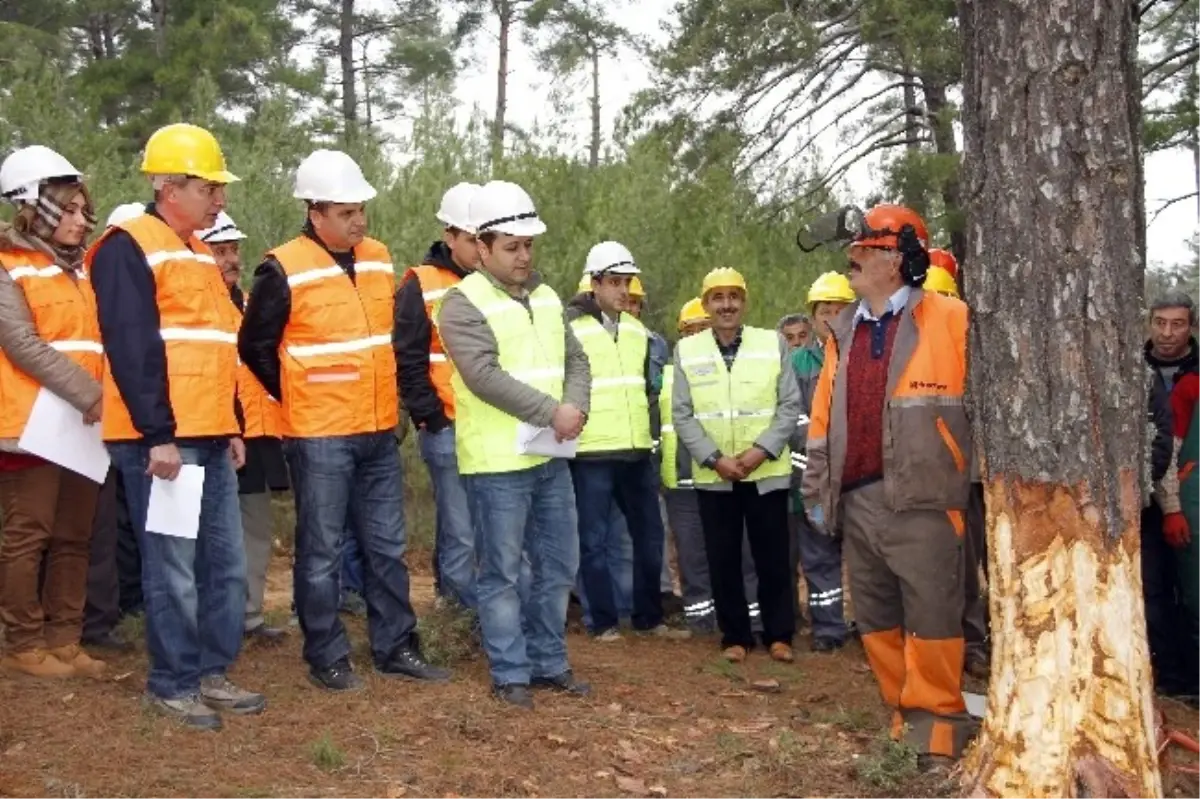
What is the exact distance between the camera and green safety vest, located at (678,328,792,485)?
7.03 m

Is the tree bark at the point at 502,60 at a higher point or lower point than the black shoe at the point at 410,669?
higher

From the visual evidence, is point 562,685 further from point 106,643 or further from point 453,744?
point 106,643

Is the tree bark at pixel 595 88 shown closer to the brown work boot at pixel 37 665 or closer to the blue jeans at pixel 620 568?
the blue jeans at pixel 620 568

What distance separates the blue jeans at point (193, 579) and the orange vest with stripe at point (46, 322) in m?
0.70

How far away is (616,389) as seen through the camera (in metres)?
7.46

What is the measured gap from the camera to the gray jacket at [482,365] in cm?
546

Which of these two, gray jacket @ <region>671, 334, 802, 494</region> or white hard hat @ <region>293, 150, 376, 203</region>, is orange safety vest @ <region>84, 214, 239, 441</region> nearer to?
white hard hat @ <region>293, 150, 376, 203</region>

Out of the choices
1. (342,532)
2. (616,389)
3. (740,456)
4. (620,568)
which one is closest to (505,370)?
(342,532)

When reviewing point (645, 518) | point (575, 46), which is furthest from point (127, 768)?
point (575, 46)

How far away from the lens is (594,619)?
763cm

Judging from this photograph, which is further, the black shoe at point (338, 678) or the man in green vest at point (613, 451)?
the man in green vest at point (613, 451)

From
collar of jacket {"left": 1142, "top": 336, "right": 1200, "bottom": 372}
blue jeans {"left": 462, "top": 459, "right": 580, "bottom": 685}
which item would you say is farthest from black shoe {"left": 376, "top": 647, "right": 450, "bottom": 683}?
collar of jacket {"left": 1142, "top": 336, "right": 1200, "bottom": 372}

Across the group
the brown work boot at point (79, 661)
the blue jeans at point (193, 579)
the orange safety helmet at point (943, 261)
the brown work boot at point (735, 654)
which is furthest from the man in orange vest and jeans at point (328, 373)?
the orange safety helmet at point (943, 261)

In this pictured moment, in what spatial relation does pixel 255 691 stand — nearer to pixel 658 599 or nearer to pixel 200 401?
pixel 200 401
